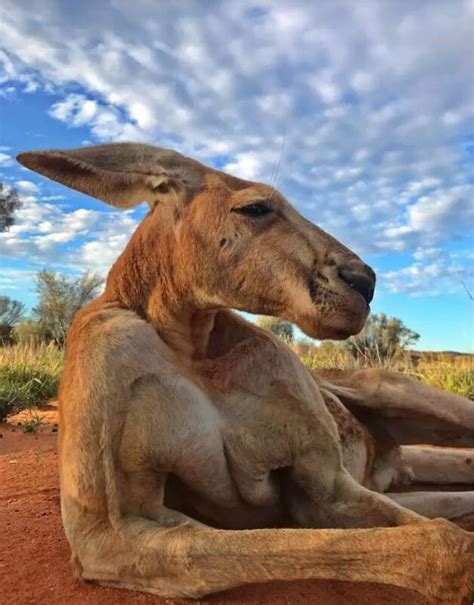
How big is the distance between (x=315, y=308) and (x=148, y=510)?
1.31 metres

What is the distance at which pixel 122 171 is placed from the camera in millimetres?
4066

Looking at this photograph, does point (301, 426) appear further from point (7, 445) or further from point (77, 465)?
point (7, 445)

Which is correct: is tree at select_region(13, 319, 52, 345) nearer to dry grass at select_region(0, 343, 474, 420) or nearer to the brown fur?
dry grass at select_region(0, 343, 474, 420)

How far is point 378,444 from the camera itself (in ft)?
17.9

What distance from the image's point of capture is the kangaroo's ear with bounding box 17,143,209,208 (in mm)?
3955

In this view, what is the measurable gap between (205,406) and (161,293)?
713 mm

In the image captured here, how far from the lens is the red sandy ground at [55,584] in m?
3.19

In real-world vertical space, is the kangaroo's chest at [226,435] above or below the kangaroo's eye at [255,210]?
below

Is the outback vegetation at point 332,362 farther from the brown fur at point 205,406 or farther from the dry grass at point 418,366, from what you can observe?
the brown fur at point 205,406

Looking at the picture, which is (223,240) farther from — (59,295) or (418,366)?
(59,295)

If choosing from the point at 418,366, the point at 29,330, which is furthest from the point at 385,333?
the point at 29,330

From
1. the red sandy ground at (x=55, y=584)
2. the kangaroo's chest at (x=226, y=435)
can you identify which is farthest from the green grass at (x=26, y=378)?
the kangaroo's chest at (x=226, y=435)

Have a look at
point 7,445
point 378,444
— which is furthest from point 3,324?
point 378,444

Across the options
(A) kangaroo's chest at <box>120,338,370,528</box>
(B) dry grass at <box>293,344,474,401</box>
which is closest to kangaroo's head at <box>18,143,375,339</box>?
(A) kangaroo's chest at <box>120,338,370,528</box>
